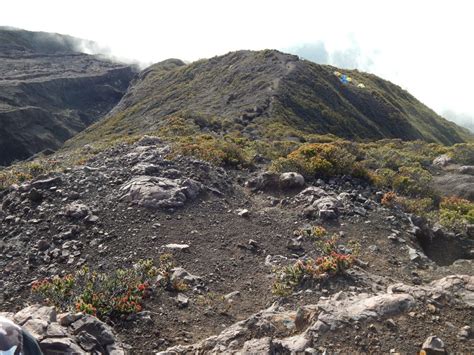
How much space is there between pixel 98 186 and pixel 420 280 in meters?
10.8

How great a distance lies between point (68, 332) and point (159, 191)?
7409 millimetres

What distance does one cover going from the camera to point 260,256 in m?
11.8

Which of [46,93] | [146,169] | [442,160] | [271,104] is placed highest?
[271,104]

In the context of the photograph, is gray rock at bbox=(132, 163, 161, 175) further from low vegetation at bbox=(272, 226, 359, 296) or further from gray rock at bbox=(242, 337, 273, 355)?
gray rock at bbox=(242, 337, 273, 355)

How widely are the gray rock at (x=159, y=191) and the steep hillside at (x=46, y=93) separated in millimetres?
78983

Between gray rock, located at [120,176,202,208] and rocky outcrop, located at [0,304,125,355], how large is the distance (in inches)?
249

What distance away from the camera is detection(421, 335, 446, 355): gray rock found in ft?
21.8

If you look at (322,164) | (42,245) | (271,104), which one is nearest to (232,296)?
(42,245)

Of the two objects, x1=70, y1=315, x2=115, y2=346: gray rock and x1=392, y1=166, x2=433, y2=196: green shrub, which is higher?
x1=392, y1=166, x2=433, y2=196: green shrub

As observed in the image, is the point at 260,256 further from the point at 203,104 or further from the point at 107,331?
the point at 203,104

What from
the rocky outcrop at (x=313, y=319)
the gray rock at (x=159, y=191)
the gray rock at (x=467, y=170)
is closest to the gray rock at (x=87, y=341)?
the rocky outcrop at (x=313, y=319)

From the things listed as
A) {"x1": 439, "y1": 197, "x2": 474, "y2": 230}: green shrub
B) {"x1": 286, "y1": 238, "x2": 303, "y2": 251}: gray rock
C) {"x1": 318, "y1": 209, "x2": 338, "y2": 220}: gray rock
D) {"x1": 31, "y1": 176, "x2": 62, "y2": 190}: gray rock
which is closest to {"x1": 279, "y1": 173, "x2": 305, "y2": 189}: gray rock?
{"x1": 318, "y1": 209, "x2": 338, "y2": 220}: gray rock

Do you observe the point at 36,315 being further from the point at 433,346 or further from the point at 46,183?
the point at 46,183

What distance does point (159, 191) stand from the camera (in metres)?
14.2
